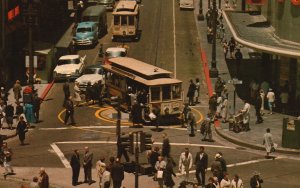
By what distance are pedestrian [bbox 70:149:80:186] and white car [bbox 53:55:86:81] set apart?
24.2 meters

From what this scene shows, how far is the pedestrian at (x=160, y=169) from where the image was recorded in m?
30.5

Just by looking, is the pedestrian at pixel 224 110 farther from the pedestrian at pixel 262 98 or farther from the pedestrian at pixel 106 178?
the pedestrian at pixel 106 178

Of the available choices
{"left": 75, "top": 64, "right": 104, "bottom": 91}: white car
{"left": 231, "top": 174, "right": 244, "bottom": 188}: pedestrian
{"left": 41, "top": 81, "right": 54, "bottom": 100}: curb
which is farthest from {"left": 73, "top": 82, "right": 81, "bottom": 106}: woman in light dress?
{"left": 231, "top": 174, "right": 244, "bottom": 188}: pedestrian

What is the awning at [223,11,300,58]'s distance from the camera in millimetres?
45688

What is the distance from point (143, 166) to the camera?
3400cm

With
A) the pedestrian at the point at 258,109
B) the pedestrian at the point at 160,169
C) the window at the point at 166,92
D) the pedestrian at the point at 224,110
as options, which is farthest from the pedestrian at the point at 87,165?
the pedestrian at the point at 258,109

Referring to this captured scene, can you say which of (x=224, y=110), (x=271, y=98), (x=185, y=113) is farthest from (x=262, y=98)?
(x=185, y=113)

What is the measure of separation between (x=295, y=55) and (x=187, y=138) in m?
8.70

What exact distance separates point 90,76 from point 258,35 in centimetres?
1205

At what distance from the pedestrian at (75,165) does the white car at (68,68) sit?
2422 cm

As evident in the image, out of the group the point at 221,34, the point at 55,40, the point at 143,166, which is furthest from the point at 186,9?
the point at 143,166

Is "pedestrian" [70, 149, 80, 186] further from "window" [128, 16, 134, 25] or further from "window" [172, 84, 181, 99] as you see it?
"window" [128, 16, 134, 25]

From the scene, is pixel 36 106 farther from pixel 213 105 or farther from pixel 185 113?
pixel 213 105

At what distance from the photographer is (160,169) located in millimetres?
31109
